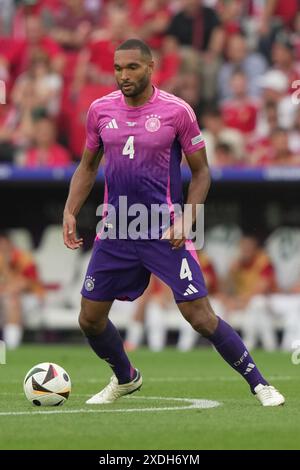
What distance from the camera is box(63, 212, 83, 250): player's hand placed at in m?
7.86

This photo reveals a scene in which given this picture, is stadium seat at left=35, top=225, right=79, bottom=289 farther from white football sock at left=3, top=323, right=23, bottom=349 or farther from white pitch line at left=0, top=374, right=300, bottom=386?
white pitch line at left=0, top=374, right=300, bottom=386

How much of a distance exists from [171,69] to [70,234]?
9749 mm

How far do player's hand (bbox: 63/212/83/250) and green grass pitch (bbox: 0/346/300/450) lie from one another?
107 cm

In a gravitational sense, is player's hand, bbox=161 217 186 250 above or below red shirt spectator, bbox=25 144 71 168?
below

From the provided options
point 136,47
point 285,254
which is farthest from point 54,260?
point 136,47

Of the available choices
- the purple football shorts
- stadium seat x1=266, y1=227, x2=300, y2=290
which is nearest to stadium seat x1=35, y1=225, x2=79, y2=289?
stadium seat x1=266, y1=227, x2=300, y2=290

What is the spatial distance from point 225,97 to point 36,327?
4273 millimetres

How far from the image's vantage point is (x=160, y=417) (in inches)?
284

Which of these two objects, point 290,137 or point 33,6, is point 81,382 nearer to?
point 290,137

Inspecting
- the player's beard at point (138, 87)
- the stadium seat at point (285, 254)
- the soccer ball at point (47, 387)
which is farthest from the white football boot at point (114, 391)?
the stadium seat at point (285, 254)

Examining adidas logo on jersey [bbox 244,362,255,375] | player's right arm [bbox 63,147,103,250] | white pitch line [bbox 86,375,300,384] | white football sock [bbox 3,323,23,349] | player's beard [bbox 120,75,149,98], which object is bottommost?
white football sock [bbox 3,323,23,349]

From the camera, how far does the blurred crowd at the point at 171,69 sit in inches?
650

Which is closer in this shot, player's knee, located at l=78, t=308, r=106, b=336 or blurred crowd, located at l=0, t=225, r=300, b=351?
player's knee, located at l=78, t=308, r=106, b=336

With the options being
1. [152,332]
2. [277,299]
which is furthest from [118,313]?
[277,299]
